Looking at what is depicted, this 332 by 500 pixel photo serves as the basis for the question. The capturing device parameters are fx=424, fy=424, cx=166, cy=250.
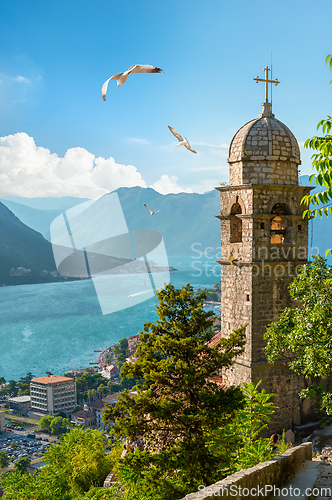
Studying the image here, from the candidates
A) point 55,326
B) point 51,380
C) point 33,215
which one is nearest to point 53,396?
point 51,380

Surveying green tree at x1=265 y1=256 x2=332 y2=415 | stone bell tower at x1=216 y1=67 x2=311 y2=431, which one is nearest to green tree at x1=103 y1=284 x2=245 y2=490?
green tree at x1=265 y1=256 x2=332 y2=415

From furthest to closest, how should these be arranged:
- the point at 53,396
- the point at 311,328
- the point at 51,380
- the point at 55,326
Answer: the point at 55,326 → the point at 51,380 → the point at 53,396 → the point at 311,328

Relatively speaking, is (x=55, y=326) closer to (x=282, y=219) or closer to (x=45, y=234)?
(x=45, y=234)

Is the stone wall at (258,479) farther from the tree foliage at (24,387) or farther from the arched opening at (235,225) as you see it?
the tree foliage at (24,387)

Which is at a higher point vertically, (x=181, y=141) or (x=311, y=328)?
(x=181, y=141)

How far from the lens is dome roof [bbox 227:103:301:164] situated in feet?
40.3

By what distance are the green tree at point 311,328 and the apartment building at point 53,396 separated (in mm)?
61471

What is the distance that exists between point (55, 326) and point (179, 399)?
340ft

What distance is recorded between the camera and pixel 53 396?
2601 inches

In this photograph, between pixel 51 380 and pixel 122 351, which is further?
pixel 122 351

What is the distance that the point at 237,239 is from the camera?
13.4 meters

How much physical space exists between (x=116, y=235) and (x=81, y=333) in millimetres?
43067

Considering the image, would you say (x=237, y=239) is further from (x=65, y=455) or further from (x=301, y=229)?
(x=65, y=455)

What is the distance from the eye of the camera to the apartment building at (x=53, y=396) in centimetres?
6606
